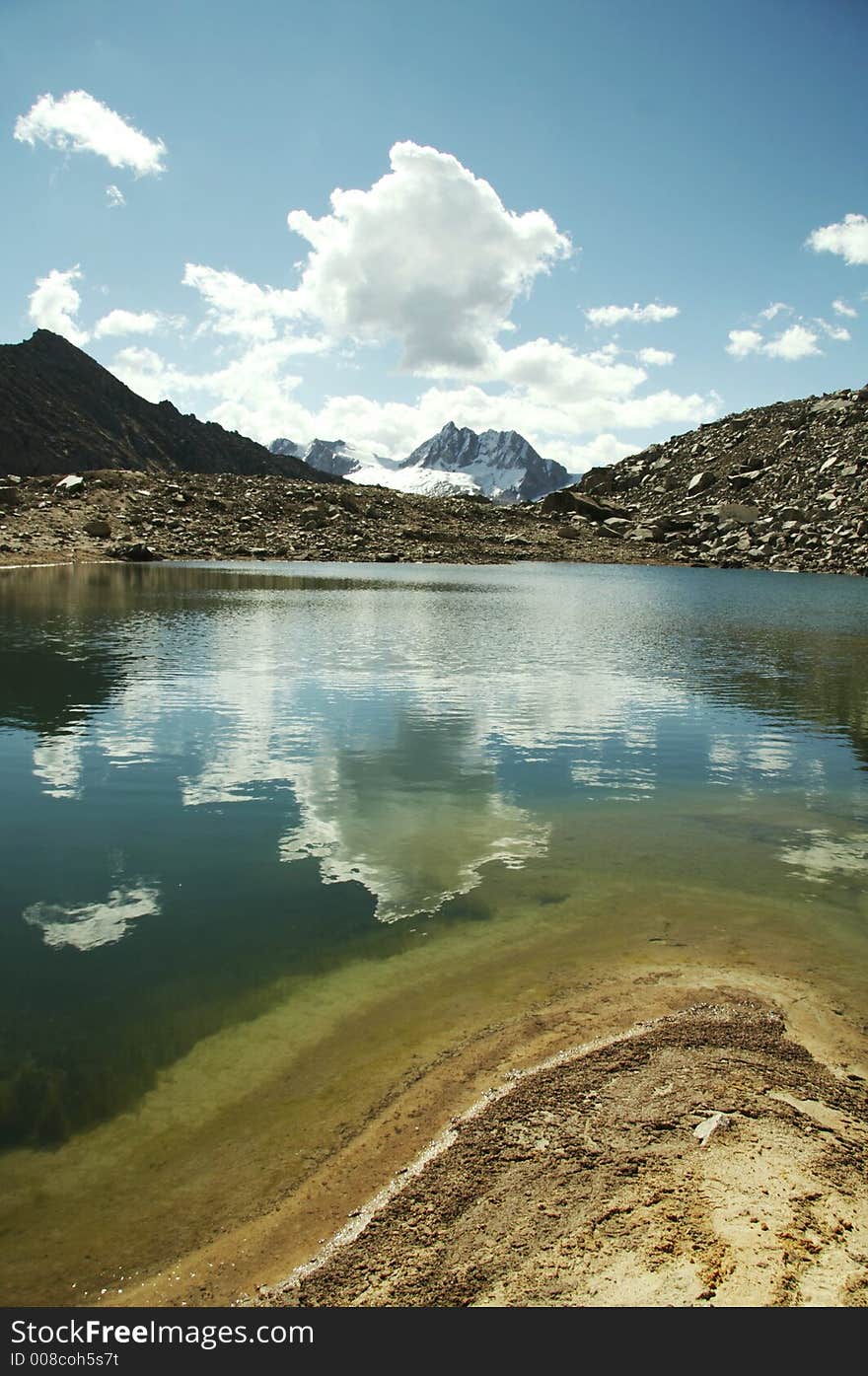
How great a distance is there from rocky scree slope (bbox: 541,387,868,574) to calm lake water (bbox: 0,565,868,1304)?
99928mm

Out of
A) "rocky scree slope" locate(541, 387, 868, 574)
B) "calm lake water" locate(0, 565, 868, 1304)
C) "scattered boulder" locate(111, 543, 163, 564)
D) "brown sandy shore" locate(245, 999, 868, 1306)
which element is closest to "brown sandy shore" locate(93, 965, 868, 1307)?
"brown sandy shore" locate(245, 999, 868, 1306)

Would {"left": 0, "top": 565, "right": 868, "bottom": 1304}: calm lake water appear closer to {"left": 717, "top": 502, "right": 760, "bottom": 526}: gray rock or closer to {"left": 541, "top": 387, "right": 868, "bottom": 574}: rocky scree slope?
{"left": 541, "top": 387, "right": 868, "bottom": 574}: rocky scree slope

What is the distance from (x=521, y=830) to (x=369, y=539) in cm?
11466

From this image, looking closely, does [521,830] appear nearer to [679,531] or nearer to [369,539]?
[369,539]

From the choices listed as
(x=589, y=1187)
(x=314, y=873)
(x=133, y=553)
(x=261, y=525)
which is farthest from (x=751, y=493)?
(x=589, y=1187)

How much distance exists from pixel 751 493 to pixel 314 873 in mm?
154596

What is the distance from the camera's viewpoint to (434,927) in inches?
437

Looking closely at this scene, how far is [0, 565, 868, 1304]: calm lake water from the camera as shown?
7.22 meters

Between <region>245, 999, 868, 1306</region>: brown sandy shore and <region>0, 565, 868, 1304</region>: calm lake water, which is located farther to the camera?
<region>0, 565, 868, 1304</region>: calm lake water

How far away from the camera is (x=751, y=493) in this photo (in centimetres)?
14938

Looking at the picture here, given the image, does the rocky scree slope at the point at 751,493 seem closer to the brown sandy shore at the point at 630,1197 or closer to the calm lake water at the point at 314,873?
the calm lake water at the point at 314,873

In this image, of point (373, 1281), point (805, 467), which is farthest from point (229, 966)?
point (805, 467)

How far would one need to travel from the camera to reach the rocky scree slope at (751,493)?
124 m

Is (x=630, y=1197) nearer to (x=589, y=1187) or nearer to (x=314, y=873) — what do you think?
(x=589, y=1187)
